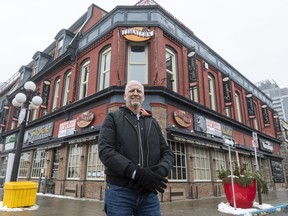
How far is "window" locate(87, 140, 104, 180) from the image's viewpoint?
A: 1079cm

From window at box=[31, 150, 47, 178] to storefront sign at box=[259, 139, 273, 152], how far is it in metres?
17.4

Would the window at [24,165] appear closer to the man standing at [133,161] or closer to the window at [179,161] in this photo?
the window at [179,161]

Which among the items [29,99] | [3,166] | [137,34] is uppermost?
[137,34]

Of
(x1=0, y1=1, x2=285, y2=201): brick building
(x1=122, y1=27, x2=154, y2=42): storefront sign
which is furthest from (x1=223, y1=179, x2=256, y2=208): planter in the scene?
(x1=122, y1=27, x2=154, y2=42): storefront sign

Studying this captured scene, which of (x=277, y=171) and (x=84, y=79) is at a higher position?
(x=84, y=79)

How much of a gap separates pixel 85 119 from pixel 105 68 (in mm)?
3126

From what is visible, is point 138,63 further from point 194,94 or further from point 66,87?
point 66,87

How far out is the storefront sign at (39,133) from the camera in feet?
49.9

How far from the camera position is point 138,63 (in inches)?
467

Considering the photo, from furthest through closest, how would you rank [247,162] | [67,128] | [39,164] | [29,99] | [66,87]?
1. [247,162]
2. [39,164]
3. [66,87]
4. [67,128]
5. [29,99]

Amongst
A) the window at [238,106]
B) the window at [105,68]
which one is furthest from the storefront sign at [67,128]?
the window at [238,106]

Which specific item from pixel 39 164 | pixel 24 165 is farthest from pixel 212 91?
pixel 24 165

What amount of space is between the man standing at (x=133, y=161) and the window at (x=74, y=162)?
420 inches

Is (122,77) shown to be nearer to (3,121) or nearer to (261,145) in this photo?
(261,145)
